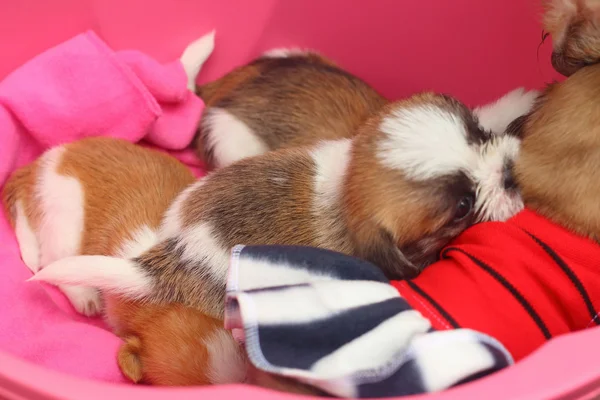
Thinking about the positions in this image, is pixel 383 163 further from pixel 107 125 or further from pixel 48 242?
pixel 107 125

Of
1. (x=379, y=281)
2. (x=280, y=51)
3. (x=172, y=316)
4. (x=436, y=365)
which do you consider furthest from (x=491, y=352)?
(x=280, y=51)

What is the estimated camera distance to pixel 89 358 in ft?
4.85

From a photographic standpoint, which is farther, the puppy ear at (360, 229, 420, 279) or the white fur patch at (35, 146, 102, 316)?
the white fur patch at (35, 146, 102, 316)

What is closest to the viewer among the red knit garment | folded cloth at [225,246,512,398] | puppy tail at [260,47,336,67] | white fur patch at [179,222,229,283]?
folded cloth at [225,246,512,398]

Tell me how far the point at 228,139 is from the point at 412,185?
778 mm

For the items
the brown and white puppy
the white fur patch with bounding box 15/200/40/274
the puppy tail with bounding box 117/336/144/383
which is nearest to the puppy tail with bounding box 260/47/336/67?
the brown and white puppy

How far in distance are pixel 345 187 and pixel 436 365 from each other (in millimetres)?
482

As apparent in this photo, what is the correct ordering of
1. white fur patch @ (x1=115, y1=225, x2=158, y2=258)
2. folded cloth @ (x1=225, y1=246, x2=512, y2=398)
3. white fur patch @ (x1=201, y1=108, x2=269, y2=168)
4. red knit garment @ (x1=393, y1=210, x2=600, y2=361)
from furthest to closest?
1. white fur patch @ (x1=201, y1=108, x2=269, y2=168)
2. white fur patch @ (x1=115, y1=225, x2=158, y2=258)
3. red knit garment @ (x1=393, y1=210, x2=600, y2=361)
4. folded cloth @ (x1=225, y1=246, x2=512, y2=398)

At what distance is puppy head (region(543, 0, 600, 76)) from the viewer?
1312 mm

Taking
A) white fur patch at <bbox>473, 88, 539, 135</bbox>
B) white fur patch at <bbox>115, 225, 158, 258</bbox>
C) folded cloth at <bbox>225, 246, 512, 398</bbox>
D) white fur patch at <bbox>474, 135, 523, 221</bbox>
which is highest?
white fur patch at <bbox>473, 88, 539, 135</bbox>

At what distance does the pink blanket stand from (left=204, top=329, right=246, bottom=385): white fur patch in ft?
1.30

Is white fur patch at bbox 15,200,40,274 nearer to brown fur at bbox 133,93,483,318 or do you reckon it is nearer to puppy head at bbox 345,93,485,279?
brown fur at bbox 133,93,483,318

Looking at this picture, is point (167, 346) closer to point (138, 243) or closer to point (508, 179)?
point (138, 243)

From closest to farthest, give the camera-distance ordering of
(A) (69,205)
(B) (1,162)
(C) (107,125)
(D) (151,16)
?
1. (A) (69,205)
2. (B) (1,162)
3. (C) (107,125)
4. (D) (151,16)
